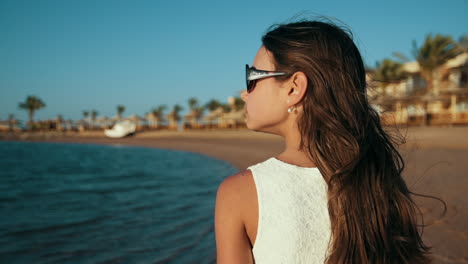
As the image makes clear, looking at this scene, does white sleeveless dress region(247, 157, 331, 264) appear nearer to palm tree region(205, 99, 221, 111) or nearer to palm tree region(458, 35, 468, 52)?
palm tree region(458, 35, 468, 52)

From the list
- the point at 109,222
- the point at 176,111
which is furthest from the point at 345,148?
the point at 176,111

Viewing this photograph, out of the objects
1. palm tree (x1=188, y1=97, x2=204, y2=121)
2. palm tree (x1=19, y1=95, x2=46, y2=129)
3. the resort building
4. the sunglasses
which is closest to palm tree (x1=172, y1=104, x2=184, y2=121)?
palm tree (x1=188, y1=97, x2=204, y2=121)

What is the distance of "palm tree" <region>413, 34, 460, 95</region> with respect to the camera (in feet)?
88.1

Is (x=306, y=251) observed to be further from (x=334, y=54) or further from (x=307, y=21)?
(x=307, y=21)

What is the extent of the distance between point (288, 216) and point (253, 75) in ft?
1.56

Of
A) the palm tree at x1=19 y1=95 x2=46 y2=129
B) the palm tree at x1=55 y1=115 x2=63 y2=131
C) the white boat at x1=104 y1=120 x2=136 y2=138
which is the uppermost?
the palm tree at x1=19 y1=95 x2=46 y2=129

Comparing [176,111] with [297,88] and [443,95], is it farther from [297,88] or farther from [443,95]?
[297,88]

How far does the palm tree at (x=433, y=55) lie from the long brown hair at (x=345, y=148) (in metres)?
29.2

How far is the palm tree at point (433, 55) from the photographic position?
88.1ft

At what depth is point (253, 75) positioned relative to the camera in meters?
1.11

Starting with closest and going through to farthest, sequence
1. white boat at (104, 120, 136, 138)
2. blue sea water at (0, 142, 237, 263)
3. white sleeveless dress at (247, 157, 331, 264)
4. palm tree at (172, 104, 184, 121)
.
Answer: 1. white sleeveless dress at (247, 157, 331, 264)
2. blue sea water at (0, 142, 237, 263)
3. white boat at (104, 120, 136, 138)
4. palm tree at (172, 104, 184, 121)

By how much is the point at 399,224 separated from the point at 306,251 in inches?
14.7

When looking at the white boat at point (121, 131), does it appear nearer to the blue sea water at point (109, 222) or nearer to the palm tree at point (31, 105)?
the palm tree at point (31, 105)

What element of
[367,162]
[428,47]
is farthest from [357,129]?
[428,47]
